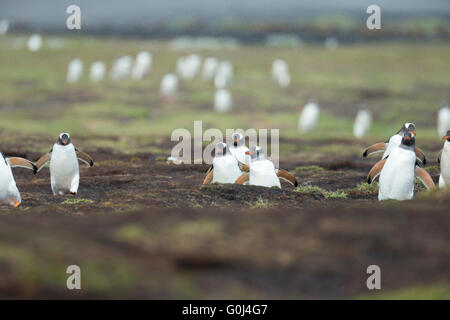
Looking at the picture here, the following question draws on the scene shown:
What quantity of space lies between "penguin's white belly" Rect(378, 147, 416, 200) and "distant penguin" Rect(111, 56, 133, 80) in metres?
34.4

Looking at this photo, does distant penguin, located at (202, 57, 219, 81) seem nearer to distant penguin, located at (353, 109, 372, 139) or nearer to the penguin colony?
distant penguin, located at (353, 109, 372, 139)

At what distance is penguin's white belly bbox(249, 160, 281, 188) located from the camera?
1143 cm

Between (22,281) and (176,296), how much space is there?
1.16 m

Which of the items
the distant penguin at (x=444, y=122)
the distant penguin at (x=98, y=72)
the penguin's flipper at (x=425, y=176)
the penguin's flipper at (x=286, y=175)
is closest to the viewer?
the penguin's flipper at (x=425, y=176)

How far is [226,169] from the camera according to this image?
39.2ft

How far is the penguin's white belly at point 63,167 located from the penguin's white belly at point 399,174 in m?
5.58

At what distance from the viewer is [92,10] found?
257 ft

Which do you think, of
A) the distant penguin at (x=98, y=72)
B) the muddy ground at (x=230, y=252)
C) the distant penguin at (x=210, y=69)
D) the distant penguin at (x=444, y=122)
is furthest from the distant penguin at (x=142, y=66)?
the muddy ground at (x=230, y=252)

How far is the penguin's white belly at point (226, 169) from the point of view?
11930 mm

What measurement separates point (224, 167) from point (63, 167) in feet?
9.57

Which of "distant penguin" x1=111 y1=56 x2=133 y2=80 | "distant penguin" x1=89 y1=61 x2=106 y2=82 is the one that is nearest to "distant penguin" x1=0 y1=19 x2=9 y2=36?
"distant penguin" x1=111 y1=56 x2=133 y2=80

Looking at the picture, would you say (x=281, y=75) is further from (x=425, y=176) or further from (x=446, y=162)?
(x=425, y=176)

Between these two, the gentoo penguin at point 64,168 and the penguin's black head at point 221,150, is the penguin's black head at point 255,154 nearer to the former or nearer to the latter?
the penguin's black head at point 221,150

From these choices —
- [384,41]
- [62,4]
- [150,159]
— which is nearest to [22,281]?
[150,159]
